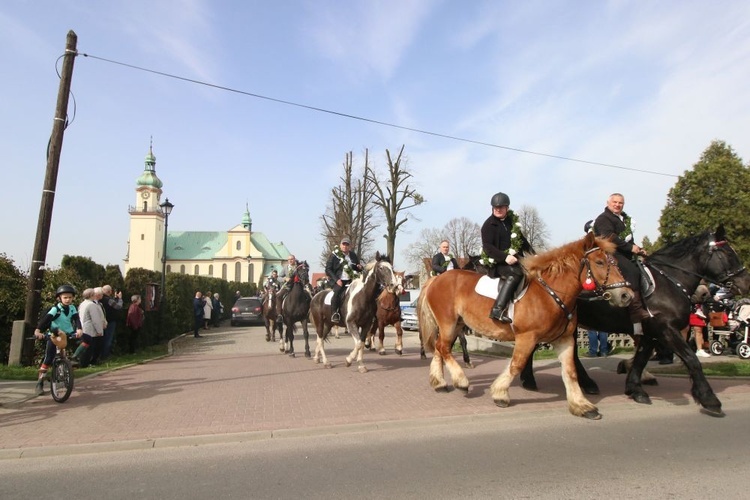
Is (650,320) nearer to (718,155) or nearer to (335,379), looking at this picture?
(335,379)

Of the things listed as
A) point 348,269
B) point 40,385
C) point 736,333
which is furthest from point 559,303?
point 736,333

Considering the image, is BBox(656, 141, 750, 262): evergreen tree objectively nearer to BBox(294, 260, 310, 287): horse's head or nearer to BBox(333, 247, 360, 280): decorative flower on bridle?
BBox(294, 260, 310, 287): horse's head

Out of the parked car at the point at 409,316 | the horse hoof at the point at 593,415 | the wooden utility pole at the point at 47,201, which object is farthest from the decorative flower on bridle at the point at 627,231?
the parked car at the point at 409,316

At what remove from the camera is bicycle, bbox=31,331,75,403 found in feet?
25.8

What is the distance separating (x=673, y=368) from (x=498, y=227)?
553 cm

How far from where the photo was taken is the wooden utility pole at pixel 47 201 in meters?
10.7

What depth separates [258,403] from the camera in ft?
25.2

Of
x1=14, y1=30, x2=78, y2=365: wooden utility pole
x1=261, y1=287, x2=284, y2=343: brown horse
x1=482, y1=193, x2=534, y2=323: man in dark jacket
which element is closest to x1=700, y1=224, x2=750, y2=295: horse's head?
x1=482, y1=193, x2=534, y2=323: man in dark jacket

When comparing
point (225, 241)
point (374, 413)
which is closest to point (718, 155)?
point (374, 413)

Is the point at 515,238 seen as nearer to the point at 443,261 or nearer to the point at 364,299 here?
the point at 364,299

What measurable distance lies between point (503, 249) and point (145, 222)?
100803 millimetres

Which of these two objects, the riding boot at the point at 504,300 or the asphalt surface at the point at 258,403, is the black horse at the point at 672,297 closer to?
the asphalt surface at the point at 258,403

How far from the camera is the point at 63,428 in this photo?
641 centimetres

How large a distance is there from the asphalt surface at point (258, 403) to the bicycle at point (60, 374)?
8.3 inches
